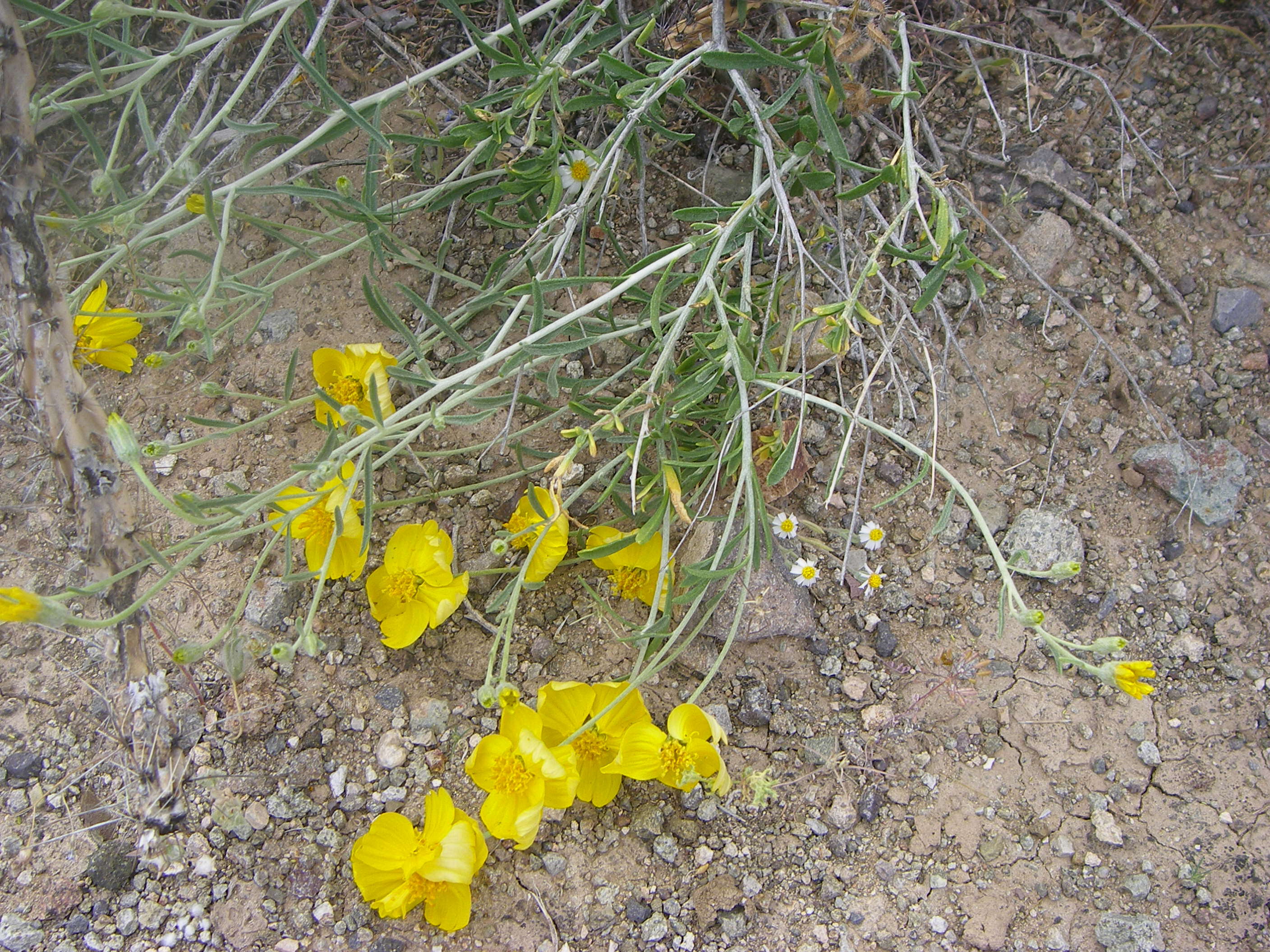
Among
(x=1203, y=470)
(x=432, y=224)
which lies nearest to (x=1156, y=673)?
(x=1203, y=470)

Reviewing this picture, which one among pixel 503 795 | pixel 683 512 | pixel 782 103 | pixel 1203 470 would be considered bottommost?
pixel 503 795

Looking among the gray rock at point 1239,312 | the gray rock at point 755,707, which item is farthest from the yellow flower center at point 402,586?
the gray rock at point 1239,312

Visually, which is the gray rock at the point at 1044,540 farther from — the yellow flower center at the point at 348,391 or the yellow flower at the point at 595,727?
the yellow flower center at the point at 348,391

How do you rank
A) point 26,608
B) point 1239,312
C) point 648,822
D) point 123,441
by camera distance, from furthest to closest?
point 1239,312 → point 648,822 → point 123,441 → point 26,608

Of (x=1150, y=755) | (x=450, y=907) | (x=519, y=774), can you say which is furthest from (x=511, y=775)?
(x=1150, y=755)

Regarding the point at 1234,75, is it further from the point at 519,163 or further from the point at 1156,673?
the point at 519,163

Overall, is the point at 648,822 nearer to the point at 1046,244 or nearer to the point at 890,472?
the point at 890,472
